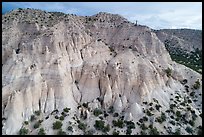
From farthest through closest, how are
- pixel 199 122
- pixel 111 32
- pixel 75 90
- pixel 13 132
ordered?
pixel 111 32, pixel 75 90, pixel 199 122, pixel 13 132

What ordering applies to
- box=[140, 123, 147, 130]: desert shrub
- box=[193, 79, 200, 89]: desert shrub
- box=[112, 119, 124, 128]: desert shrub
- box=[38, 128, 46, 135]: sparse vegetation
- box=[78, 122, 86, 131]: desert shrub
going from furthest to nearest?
box=[193, 79, 200, 89]: desert shrub
box=[112, 119, 124, 128]: desert shrub
box=[140, 123, 147, 130]: desert shrub
box=[78, 122, 86, 131]: desert shrub
box=[38, 128, 46, 135]: sparse vegetation

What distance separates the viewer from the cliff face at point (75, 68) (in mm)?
30438

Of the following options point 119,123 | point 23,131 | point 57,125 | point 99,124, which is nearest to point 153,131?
point 119,123

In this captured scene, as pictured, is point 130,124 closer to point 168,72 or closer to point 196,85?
point 168,72

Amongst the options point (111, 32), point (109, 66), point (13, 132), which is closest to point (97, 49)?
point (109, 66)

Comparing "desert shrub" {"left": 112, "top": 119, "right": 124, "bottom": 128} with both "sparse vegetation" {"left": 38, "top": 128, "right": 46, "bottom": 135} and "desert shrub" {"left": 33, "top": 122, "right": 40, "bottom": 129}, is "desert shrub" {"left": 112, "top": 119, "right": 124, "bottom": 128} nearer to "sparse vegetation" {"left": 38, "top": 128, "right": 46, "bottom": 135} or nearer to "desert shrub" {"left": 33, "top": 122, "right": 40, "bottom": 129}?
"sparse vegetation" {"left": 38, "top": 128, "right": 46, "bottom": 135}

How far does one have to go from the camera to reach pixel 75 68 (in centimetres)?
3534

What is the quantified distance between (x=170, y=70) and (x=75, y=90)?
13558mm

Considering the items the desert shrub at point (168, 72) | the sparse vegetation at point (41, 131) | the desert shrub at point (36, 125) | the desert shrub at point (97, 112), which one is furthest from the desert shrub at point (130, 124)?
the desert shrub at point (168, 72)

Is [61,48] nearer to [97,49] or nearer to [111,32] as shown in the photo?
[97,49]

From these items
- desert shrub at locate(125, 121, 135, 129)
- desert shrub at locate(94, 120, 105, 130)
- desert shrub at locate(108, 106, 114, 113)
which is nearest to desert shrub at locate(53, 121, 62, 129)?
desert shrub at locate(94, 120, 105, 130)

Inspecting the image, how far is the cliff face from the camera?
1198 inches

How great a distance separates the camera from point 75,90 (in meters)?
33.8

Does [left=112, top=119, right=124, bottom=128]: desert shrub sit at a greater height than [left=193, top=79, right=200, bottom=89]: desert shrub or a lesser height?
lesser
